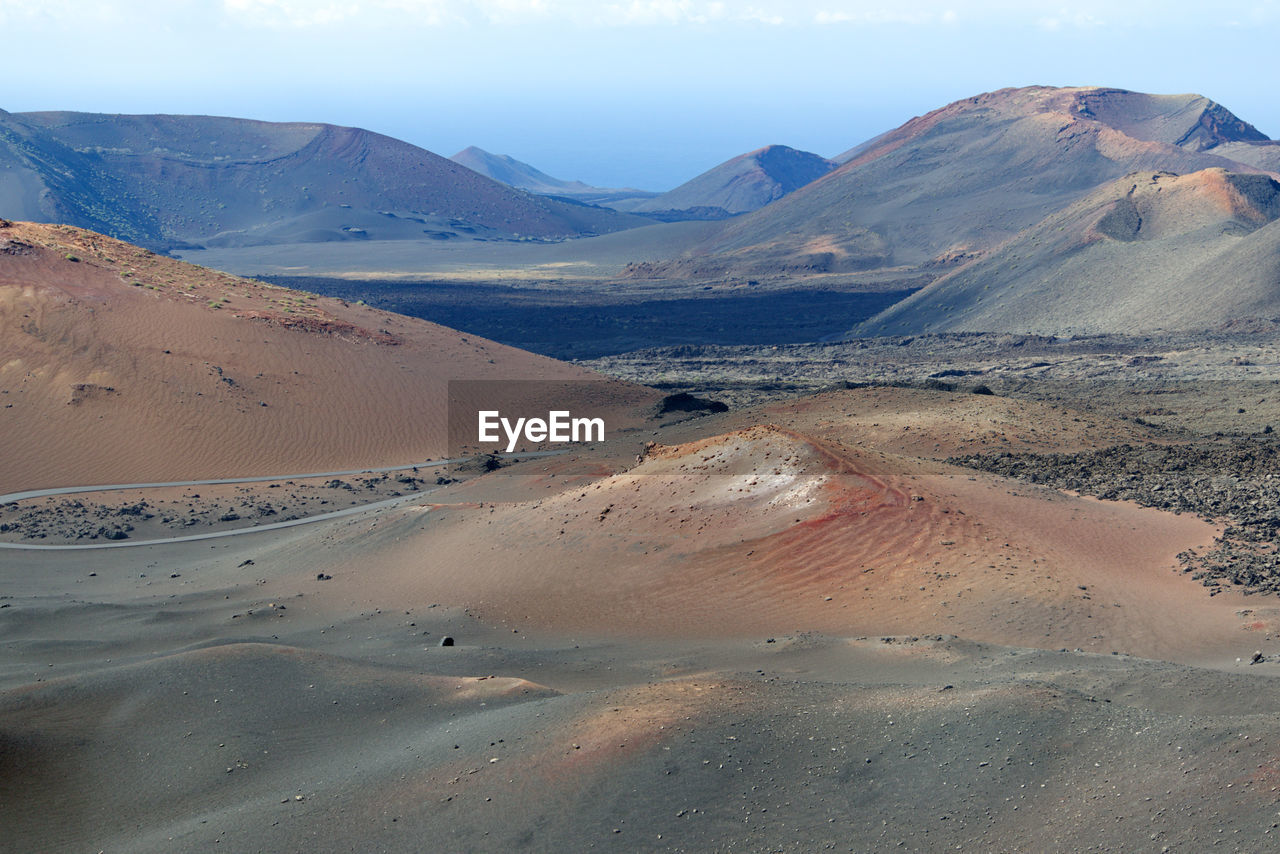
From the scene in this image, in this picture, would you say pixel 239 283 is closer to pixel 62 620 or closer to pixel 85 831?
pixel 62 620

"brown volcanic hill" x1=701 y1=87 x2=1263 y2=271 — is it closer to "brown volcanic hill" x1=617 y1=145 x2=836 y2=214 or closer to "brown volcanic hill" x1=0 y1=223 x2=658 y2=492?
"brown volcanic hill" x1=617 y1=145 x2=836 y2=214

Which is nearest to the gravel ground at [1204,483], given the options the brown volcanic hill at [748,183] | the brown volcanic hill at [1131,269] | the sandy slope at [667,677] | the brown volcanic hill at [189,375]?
the sandy slope at [667,677]

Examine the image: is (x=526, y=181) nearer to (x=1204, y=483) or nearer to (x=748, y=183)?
(x=748, y=183)

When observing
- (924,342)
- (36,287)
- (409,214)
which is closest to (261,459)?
(36,287)

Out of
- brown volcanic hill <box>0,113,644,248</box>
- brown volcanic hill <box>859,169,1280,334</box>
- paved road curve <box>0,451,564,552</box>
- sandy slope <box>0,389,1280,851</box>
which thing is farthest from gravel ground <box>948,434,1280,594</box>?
brown volcanic hill <box>0,113,644,248</box>

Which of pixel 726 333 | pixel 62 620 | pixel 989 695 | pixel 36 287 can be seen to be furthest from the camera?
pixel 726 333
